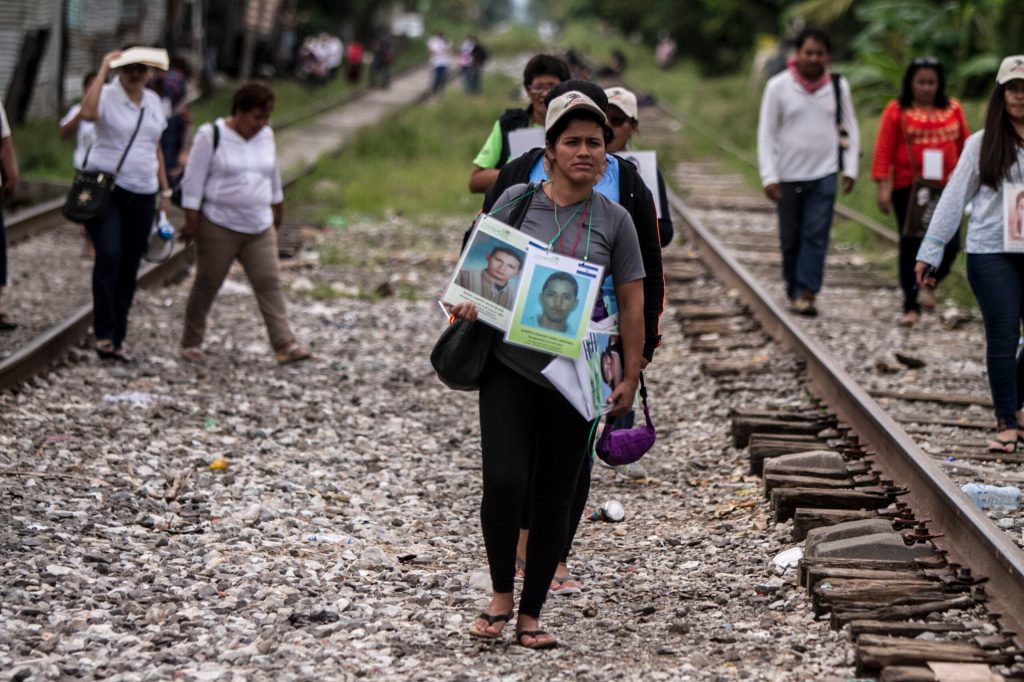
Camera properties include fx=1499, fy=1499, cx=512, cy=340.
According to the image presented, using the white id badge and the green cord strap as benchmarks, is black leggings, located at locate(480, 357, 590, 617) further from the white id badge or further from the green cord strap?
the white id badge

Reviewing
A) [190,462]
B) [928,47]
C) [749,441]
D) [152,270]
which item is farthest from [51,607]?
[928,47]

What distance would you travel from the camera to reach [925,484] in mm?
6219

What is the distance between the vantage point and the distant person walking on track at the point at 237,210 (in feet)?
30.1

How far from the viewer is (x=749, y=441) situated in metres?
7.72

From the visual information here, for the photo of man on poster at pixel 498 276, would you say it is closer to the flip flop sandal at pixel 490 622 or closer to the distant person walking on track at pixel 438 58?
the flip flop sandal at pixel 490 622

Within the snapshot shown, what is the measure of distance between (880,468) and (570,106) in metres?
3.05

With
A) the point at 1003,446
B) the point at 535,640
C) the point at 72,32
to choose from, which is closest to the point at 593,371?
the point at 535,640

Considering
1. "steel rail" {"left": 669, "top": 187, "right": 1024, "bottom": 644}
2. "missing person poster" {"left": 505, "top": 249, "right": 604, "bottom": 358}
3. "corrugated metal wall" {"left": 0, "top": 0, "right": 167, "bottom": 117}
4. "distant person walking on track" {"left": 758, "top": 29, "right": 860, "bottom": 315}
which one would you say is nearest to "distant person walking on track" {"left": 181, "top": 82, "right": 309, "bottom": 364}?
"steel rail" {"left": 669, "top": 187, "right": 1024, "bottom": 644}

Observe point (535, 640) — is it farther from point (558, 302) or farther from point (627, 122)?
point (627, 122)

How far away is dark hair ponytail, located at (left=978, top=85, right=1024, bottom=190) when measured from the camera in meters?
6.90

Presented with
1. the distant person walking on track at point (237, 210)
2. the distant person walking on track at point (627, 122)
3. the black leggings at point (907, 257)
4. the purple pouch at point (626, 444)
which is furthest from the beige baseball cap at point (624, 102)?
the black leggings at point (907, 257)

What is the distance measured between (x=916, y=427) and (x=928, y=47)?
19.1 metres

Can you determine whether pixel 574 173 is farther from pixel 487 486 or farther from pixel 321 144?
pixel 321 144

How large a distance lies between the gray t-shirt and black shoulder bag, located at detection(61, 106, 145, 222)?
5077 millimetres
